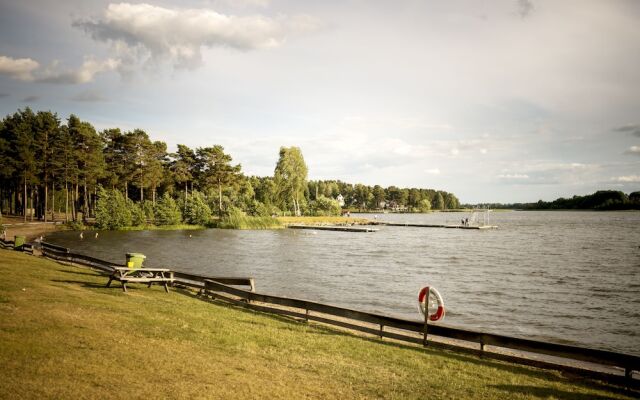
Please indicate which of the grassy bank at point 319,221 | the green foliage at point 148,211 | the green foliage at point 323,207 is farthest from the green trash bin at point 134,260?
the green foliage at point 323,207

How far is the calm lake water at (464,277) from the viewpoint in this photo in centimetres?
2314

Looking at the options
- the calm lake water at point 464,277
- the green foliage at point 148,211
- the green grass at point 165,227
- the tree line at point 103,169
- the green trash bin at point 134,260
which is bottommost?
the calm lake water at point 464,277

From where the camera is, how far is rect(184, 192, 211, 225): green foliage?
92.2 meters

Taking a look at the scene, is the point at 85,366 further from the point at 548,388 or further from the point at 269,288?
the point at 269,288

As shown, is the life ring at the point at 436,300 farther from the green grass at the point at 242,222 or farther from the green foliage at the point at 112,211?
the green grass at the point at 242,222

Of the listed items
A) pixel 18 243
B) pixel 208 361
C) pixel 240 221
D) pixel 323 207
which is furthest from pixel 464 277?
pixel 323 207

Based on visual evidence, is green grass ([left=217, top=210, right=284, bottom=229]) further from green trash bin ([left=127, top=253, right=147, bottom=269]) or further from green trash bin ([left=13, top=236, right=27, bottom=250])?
green trash bin ([left=127, top=253, right=147, bottom=269])

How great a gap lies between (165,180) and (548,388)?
9295 centimetres

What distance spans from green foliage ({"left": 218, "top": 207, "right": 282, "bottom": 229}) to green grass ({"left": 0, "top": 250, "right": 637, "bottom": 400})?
259 feet

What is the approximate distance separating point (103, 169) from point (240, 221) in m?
29.5

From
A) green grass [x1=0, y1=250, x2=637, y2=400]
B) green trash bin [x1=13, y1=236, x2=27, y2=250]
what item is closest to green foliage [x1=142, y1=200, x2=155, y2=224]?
green trash bin [x1=13, y1=236, x2=27, y2=250]

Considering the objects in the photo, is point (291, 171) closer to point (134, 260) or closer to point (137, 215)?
point (137, 215)

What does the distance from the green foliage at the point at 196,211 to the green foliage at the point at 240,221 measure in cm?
355

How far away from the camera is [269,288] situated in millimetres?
30516
